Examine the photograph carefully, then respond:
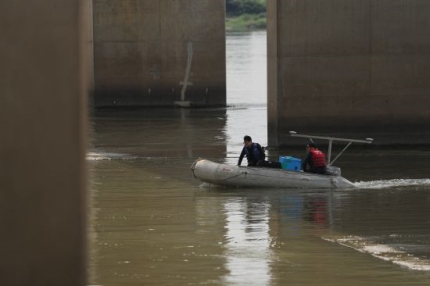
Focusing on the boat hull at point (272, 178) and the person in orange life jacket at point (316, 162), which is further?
the person in orange life jacket at point (316, 162)

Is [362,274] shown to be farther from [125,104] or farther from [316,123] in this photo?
[125,104]

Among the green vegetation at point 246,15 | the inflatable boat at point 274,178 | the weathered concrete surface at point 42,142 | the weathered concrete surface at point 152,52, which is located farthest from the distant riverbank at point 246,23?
the weathered concrete surface at point 42,142

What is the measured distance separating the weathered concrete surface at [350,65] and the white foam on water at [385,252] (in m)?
10.8

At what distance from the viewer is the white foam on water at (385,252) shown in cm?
1355

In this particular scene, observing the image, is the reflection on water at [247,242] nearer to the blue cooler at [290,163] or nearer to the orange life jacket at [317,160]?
the blue cooler at [290,163]

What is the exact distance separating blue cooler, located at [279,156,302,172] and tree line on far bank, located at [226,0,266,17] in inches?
4883

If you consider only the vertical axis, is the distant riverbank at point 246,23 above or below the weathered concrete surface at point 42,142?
below

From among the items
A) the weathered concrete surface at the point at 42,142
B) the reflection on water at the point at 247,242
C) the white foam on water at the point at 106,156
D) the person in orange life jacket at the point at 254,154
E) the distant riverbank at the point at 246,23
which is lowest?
the white foam on water at the point at 106,156

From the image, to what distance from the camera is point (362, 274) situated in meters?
13.0

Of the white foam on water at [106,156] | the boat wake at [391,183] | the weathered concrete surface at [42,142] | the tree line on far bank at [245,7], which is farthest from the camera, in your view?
the tree line on far bank at [245,7]

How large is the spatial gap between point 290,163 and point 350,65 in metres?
6.22

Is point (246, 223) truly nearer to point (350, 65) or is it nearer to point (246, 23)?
point (350, 65)

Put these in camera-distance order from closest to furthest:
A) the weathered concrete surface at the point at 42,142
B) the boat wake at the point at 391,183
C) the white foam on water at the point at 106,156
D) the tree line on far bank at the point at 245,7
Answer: the weathered concrete surface at the point at 42,142
the boat wake at the point at 391,183
the white foam on water at the point at 106,156
the tree line on far bank at the point at 245,7

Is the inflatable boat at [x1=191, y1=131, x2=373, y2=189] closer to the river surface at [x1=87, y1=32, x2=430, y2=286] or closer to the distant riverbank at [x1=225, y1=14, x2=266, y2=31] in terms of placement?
the river surface at [x1=87, y1=32, x2=430, y2=286]
